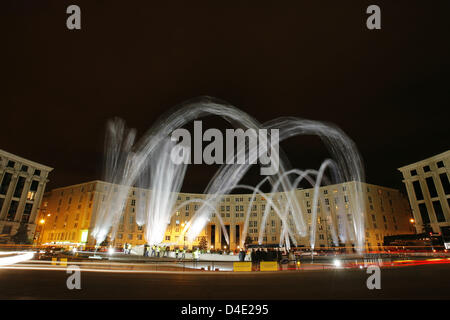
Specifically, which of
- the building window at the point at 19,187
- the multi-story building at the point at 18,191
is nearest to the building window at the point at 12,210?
the multi-story building at the point at 18,191

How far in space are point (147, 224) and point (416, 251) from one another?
268 ft

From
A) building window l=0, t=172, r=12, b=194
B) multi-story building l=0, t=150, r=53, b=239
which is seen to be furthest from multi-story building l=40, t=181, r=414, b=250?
building window l=0, t=172, r=12, b=194

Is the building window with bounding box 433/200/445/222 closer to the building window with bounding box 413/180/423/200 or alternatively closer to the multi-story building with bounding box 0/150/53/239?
the building window with bounding box 413/180/423/200

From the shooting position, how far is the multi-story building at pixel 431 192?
204 feet

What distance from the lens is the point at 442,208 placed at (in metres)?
62.3

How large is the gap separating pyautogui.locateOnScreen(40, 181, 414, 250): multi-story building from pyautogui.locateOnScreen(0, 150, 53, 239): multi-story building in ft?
39.6

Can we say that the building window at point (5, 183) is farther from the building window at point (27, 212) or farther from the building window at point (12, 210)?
the building window at point (27, 212)

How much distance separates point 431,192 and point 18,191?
367 ft

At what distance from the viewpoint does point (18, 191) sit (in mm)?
70250

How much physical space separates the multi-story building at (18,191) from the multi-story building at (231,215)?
12.1 m

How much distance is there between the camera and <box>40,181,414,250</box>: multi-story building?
284 ft

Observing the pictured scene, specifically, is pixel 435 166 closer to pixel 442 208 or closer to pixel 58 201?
pixel 442 208
